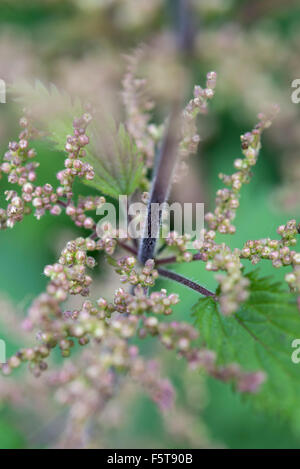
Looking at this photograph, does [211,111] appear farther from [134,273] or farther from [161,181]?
[134,273]

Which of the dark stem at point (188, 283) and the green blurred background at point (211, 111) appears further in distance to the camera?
the green blurred background at point (211, 111)

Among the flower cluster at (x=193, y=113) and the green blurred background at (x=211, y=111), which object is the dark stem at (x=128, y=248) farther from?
the green blurred background at (x=211, y=111)

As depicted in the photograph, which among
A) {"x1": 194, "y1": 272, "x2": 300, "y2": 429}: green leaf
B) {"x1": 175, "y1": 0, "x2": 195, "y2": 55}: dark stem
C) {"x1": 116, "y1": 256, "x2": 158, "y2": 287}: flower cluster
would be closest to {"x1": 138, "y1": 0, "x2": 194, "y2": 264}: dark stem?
{"x1": 116, "y1": 256, "x2": 158, "y2": 287}: flower cluster

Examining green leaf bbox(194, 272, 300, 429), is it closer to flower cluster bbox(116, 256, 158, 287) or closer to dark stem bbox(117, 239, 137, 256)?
flower cluster bbox(116, 256, 158, 287)

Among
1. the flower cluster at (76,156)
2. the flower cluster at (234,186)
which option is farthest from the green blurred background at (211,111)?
the flower cluster at (76,156)

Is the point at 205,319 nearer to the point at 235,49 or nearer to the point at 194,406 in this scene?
the point at 194,406
